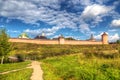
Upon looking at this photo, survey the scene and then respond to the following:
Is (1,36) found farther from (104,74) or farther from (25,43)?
(25,43)

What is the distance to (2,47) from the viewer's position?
127 feet

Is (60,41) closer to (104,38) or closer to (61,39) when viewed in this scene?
(61,39)

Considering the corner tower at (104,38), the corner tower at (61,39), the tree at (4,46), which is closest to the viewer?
the tree at (4,46)

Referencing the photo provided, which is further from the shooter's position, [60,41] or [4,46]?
[60,41]

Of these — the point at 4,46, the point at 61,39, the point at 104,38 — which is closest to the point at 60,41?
the point at 61,39

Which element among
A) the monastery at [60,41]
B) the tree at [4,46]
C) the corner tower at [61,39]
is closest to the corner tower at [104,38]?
the monastery at [60,41]

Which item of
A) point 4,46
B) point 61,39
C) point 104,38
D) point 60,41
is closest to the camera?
point 4,46

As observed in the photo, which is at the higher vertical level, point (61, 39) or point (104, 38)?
point (104, 38)

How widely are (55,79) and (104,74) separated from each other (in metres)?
3.74

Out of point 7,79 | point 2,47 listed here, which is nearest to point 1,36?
point 2,47

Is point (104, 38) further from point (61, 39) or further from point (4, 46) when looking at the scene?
point (4, 46)

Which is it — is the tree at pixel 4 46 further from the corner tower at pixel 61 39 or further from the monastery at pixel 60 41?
the corner tower at pixel 61 39

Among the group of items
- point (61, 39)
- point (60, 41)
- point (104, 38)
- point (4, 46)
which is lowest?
point (4, 46)

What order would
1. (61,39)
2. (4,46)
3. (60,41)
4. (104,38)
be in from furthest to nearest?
1. (104,38)
2. (61,39)
3. (60,41)
4. (4,46)
